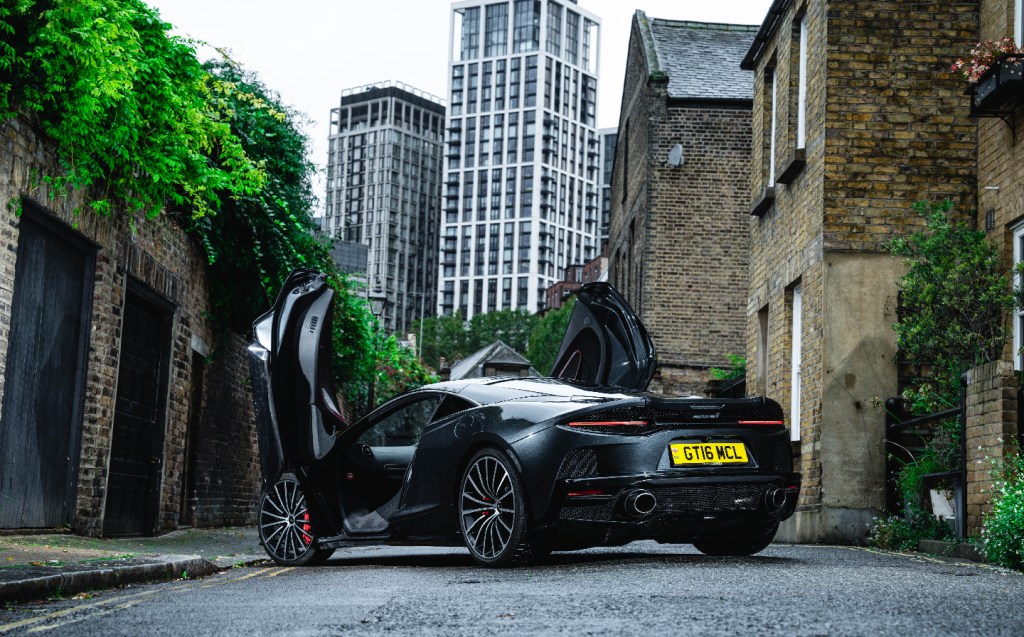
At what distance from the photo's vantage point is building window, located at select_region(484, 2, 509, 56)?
17300cm

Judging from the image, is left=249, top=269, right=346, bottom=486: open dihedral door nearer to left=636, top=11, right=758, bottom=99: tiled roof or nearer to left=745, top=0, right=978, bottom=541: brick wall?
left=745, top=0, right=978, bottom=541: brick wall

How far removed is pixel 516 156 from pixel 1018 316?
158279 mm

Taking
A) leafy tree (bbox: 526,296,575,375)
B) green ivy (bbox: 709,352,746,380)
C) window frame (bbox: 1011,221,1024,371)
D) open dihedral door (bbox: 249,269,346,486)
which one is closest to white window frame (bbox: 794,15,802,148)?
window frame (bbox: 1011,221,1024,371)

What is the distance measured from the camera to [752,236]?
17.5m

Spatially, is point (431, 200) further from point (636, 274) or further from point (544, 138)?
point (636, 274)

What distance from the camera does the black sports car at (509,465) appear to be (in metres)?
7.11

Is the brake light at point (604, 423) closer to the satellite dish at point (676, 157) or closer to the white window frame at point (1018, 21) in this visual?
the white window frame at point (1018, 21)

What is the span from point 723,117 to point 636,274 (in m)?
4.03

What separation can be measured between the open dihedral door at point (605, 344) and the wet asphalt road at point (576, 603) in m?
1.96

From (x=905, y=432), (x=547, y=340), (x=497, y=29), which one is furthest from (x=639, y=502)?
(x=497, y=29)

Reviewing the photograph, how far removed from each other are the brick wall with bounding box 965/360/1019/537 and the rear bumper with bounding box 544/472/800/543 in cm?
280

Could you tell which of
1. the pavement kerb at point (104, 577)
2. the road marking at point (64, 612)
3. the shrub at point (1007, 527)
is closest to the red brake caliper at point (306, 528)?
the pavement kerb at point (104, 577)

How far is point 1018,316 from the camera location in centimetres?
1134

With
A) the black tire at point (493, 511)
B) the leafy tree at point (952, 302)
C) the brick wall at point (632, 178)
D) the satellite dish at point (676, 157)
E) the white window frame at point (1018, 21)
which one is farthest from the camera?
the brick wall at point (632, 178)
